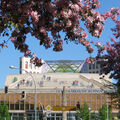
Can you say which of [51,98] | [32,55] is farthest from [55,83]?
[32,55]

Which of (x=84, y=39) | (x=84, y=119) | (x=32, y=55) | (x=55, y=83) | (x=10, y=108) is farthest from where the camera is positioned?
(x=55, y=83)

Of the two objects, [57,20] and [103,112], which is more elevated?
[57,20]

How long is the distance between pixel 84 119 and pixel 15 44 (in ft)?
249

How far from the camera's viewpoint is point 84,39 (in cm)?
1000

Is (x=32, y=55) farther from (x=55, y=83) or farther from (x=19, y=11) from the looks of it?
(x=55, y=83)

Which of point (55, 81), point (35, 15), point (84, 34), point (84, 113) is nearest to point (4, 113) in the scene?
point (84, 113)

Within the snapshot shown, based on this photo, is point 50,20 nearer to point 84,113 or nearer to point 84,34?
point 84,34

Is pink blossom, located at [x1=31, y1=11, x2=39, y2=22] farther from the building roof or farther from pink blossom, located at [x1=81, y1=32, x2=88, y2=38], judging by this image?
the building roof

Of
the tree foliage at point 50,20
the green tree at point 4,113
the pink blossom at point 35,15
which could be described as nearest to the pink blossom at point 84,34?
the tree foliage at point 50,20

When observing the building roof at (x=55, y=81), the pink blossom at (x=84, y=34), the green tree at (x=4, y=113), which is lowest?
the green tree at (x=4, y=113)

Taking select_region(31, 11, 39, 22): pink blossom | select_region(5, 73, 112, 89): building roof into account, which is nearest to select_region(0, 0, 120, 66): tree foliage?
select_region(31, 11, 39, 22): pink blossom

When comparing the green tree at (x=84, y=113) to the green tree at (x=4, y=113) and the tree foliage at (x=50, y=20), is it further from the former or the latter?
the tree foliage at (x=50, y=20)

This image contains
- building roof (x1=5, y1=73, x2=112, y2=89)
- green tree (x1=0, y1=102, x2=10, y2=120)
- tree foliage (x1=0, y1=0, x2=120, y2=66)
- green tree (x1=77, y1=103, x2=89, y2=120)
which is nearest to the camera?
tree foliage (x1=0, y1=0, x2=120, y2=66)

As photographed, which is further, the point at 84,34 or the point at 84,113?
the point at 84,113
